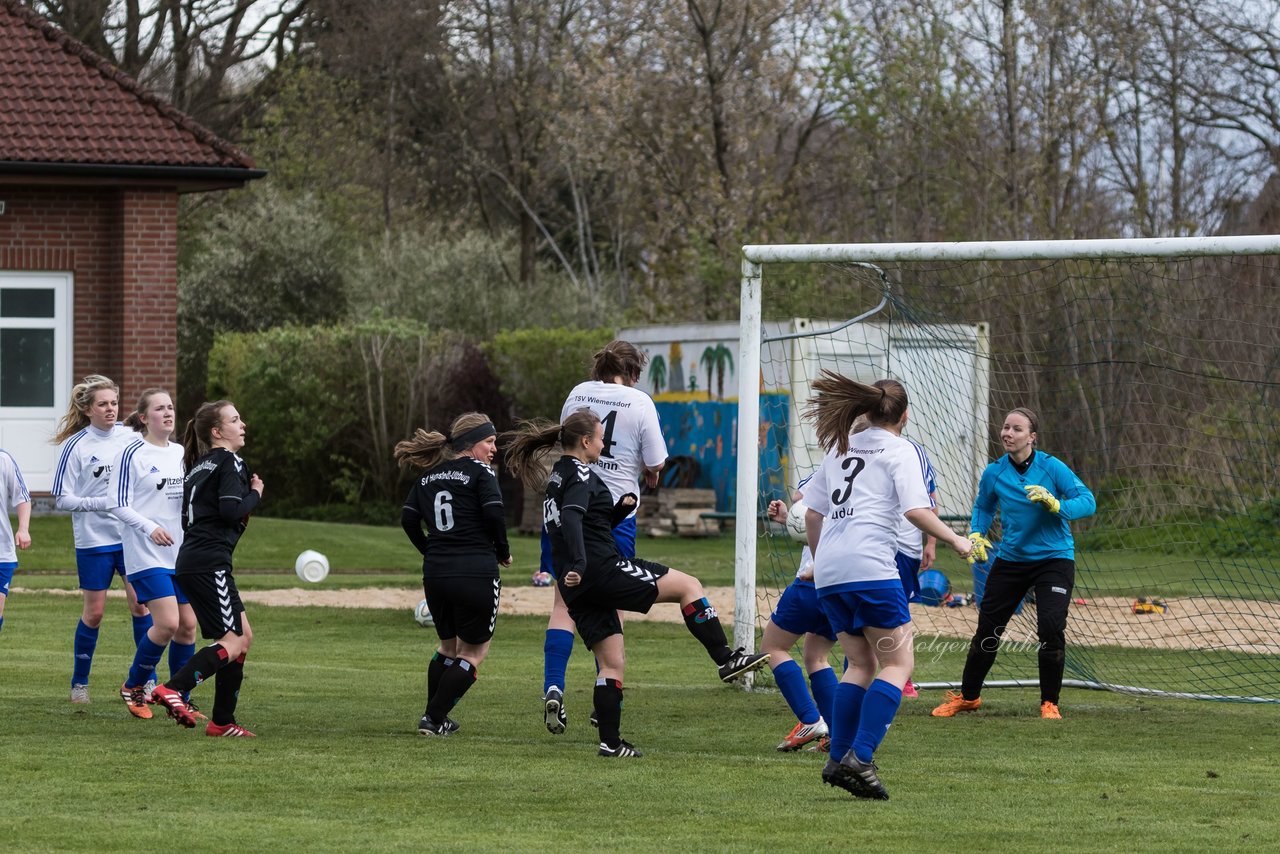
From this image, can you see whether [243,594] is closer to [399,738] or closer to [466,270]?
[399,738]

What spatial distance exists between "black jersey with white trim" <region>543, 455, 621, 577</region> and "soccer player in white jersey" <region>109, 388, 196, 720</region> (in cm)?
228

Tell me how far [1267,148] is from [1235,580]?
628 inches

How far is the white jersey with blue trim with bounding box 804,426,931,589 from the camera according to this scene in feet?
22.7

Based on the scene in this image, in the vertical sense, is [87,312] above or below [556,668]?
above

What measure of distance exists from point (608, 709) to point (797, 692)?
92 centimetres

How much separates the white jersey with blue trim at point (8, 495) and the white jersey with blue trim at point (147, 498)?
0.59 meters

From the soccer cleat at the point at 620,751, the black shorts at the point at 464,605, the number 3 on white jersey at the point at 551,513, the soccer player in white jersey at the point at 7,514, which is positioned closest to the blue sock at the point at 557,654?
the black shorts at the point at 464,605

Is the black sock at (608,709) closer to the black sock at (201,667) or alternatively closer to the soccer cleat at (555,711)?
the soccer cleat at (555,711)

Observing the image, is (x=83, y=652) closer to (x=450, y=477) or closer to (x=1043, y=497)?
(x=450, y=477)

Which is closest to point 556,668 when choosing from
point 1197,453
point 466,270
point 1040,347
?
point 1197,453

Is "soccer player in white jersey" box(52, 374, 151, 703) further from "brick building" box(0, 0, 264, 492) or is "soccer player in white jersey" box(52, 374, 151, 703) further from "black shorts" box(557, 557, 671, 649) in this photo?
"brick building" box(0, 0, 264, 492)

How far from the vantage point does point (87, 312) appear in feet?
72.3

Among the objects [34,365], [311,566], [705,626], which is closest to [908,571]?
[705,626]

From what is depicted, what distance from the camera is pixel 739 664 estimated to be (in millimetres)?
8250
